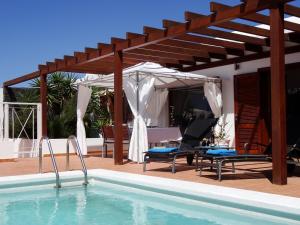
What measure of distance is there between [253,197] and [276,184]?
4.05ft

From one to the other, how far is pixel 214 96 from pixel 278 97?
239 inches

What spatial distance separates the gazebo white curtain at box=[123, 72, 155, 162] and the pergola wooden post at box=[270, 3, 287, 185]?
4.36 meters

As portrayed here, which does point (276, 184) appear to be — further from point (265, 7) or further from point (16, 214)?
point (16, 214)

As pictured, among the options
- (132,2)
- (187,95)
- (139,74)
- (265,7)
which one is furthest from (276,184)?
(132,2)

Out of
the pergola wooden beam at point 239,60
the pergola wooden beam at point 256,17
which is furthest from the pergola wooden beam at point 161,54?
the pergola wooden beam at point 256,17

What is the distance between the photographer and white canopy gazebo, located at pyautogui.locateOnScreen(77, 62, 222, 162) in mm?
10023

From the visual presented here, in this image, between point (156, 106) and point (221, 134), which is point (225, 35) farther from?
point (156, 106)

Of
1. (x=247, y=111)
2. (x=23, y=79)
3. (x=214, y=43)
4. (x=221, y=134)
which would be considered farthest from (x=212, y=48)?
(x=23, y=79)

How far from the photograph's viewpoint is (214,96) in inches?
476

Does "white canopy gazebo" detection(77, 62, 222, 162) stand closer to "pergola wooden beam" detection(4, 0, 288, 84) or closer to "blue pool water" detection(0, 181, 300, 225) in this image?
"pergola wooden beam" detection(4, 0, 288, 84)

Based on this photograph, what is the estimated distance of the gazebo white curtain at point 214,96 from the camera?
1204 cm

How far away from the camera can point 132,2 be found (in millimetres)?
18094

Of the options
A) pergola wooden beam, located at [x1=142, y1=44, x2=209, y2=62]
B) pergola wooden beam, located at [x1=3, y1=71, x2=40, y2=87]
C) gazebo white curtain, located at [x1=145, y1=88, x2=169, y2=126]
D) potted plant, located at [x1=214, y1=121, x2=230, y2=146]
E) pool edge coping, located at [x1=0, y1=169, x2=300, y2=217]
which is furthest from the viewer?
pergola wooden beam, located at [x1=3, y1=71, x2=40, y2=87]

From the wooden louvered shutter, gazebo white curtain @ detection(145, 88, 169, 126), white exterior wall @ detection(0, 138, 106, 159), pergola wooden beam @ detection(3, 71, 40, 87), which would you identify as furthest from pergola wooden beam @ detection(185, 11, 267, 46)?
pergola wooden beam @ detection(3, 71, 40, 87)
